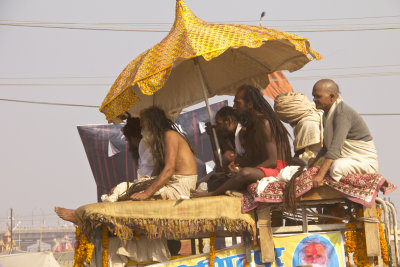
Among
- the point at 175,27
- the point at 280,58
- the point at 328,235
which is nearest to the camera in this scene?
the point at 328,235

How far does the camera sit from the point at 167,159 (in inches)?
249

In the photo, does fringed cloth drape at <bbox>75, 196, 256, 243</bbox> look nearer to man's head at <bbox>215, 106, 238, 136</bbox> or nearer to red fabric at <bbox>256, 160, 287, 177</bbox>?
red fabric at <bbox>256, 160, 287, 177</bbox>

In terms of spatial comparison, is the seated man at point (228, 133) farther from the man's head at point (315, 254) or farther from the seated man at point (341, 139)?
the man's head at point (315, 254)

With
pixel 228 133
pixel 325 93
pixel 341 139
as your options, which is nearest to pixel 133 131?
pixel 228 133

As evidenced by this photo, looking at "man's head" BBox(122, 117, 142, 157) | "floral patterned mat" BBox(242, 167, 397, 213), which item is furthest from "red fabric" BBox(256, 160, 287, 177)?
"man's head" BBox(122, 117, 142, 157)

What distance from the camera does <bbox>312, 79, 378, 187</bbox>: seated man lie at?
18.0 feet

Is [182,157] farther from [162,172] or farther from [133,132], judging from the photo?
[133,132]

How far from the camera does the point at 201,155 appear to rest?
2194 cm

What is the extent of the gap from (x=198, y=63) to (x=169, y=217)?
2.85 m

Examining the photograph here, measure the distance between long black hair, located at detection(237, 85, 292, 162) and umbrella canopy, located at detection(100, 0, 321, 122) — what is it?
54cm

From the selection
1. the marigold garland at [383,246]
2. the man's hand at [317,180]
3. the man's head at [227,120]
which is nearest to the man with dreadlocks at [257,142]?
the man's head at [227,120]

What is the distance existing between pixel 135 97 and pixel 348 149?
2468 mm

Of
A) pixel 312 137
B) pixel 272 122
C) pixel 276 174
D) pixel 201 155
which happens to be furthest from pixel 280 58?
pixel 201 155

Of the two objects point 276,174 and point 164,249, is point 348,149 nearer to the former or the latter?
point 276,174
